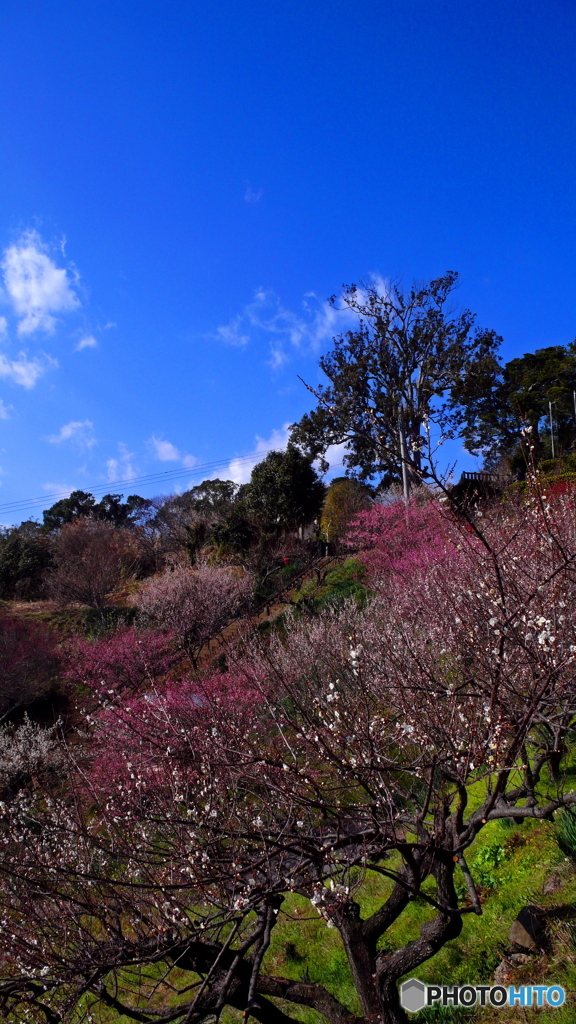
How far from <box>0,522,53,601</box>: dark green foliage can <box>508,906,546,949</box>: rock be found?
74.9 feet

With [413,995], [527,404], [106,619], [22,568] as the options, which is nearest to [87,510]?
[22,568]

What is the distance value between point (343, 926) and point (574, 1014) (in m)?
1.23

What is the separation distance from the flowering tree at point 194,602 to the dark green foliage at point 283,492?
19.8 ft

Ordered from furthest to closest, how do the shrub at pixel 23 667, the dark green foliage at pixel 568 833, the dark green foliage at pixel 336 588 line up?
the dark green foliage at pixel 336 588
the shrub at pixel 23 667
the dark green foliage at pixel 568 833

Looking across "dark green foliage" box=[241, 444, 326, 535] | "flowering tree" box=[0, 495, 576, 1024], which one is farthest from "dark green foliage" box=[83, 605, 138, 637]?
"flowering tree" box=[0, 495, 576, 1024]

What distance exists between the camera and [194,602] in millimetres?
15352

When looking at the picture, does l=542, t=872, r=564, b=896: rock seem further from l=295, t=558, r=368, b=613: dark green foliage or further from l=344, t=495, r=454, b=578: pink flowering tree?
l=295, t=558, r=368, b=613: dark green foliage

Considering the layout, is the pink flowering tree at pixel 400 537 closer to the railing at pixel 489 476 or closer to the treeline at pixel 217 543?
the treeline at pixel 217 543

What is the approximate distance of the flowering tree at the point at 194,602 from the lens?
49.1 ft

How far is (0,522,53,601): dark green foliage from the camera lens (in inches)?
946

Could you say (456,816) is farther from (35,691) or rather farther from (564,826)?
(35,691)

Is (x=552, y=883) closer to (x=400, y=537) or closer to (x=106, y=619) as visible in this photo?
(x=400, y=537)

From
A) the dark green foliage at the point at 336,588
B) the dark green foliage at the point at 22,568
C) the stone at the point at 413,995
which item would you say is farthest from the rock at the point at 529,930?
the dark green foliage at the point at 22,568

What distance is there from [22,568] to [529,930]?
24556 mm
